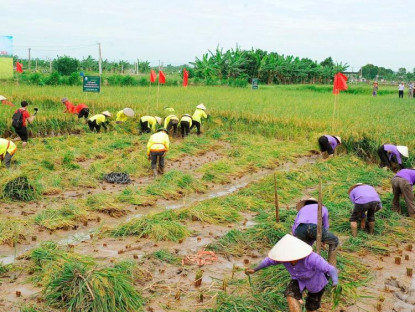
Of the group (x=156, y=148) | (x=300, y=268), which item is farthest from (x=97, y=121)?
(x=300, y=268)

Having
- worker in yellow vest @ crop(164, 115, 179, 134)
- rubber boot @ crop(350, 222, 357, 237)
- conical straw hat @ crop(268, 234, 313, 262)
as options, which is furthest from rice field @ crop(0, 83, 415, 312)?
conical straw hat @ crop(268, 234, 313, 262)

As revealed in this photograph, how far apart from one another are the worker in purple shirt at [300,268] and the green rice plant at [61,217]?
3545 millimetres

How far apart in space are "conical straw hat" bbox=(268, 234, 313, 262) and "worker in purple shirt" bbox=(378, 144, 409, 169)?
572 centimetres

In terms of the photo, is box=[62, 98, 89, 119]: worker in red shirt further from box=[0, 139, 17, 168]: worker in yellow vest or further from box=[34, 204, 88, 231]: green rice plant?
box=[34, 204, 88, 231]: green rice plant

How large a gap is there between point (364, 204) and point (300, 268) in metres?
2.62

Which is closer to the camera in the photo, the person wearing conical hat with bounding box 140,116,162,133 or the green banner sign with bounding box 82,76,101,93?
the person wearing conical hat with bounding box 140,116,162,133

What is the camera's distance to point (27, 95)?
18.4 meters

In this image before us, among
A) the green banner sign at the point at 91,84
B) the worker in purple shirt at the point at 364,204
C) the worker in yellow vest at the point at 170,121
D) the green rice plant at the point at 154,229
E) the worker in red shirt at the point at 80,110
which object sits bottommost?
the green rice plant at the point at 154,229

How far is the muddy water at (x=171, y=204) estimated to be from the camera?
5.75 meters

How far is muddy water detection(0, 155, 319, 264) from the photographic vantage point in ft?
18.9

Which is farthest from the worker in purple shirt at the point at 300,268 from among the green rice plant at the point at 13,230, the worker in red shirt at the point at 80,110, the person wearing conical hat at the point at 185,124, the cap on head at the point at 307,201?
the worker in red shirt at the point at 80,110

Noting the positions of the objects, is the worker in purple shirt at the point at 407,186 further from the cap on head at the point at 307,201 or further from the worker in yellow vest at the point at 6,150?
the worker in yellow vest at the point at 6,150

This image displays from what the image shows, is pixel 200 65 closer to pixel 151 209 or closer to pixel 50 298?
pixel 151 209

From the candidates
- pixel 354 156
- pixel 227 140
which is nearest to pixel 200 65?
pixel 227 140
